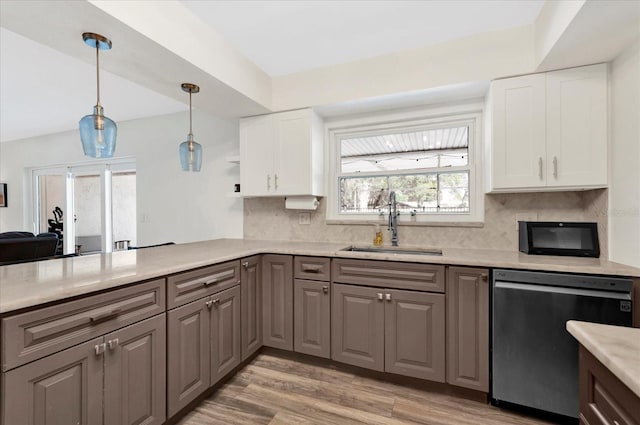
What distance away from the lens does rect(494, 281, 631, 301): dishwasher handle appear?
157cm

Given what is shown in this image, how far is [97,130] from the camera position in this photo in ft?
5.04

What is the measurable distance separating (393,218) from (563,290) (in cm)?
127

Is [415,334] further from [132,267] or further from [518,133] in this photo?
[132,267]

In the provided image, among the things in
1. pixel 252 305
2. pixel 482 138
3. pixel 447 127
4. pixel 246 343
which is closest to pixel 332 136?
pixel 447 127

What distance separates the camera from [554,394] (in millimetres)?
1671

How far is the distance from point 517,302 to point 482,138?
1363 millimetres

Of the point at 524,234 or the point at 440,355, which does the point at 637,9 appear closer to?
the point at 524,234

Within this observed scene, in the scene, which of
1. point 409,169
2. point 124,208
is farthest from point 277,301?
point 124,208

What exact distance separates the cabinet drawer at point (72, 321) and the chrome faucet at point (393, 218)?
186 centimetres

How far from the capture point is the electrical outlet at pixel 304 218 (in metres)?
3.01

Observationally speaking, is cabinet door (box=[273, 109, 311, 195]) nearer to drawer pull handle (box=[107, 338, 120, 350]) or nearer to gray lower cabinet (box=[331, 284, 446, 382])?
gray lower cabinet (box=[331, 284, 446, 382])

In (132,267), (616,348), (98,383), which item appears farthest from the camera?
(132,267)

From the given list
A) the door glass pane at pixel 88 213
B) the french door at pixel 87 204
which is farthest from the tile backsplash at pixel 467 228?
the door glass pane at pixel 88 213

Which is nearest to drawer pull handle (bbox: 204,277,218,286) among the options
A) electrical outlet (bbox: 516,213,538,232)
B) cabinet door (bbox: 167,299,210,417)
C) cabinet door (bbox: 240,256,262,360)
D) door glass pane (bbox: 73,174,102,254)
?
cabinet door (bbox: 167,299,210,417)
